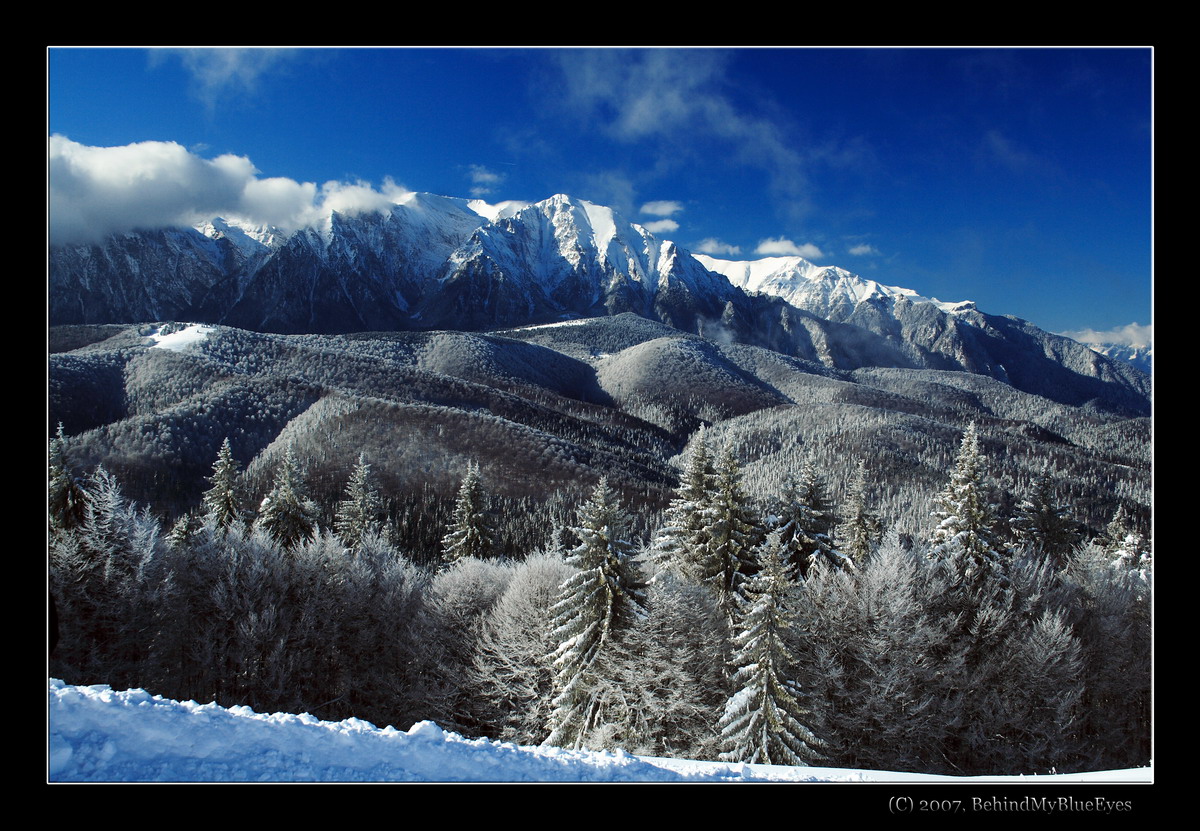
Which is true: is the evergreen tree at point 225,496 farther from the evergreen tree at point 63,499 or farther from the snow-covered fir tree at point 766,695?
the snow-covered fir tree at point 766,695

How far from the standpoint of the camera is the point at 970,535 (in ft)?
71.2

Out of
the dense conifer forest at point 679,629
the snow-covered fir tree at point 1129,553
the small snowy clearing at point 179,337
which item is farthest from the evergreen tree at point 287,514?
the small snowy clearing at point 179,337

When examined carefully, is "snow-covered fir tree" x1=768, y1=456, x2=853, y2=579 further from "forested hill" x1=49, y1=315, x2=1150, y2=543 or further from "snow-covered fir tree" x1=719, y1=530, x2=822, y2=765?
"forested hill" x1=49, y1=315, x2=1150, y2=543

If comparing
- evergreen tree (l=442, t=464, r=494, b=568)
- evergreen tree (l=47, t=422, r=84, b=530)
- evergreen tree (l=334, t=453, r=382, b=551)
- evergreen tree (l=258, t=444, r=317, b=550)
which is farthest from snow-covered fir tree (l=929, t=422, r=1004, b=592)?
evergreen tree (l=47, t=422, r=84, b=530)

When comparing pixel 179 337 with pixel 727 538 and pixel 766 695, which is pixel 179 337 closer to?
pixel 727 538

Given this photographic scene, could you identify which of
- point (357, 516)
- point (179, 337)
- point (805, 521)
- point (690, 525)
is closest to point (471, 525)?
point (357, 516)

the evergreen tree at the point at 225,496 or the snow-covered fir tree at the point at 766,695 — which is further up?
the evergreen tree at the point at 225,496

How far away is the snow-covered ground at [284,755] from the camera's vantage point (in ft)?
21.4

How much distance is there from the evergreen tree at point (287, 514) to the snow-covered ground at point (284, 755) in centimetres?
2425

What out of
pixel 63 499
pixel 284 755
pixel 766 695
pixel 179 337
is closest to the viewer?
pixel 284 755

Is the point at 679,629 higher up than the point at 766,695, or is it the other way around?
the point at 679,629

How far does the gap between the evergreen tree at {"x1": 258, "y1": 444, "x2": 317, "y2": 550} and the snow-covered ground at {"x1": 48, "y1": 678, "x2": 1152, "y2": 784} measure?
24.3m

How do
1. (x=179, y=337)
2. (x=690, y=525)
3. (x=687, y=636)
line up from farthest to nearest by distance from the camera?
(x=179, y=337) < (x=690, y=525) < (x=687, y=636)

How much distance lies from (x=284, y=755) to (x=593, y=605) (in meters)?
12.0
